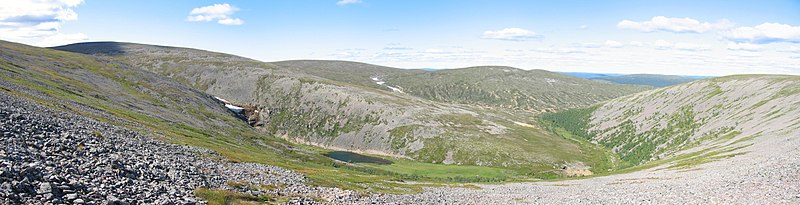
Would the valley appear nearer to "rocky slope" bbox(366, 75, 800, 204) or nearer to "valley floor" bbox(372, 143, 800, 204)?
"valley floor" bbox(372, 143, 800, 204)

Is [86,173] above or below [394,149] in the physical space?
above

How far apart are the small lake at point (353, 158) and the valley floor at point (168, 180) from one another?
75332 mm

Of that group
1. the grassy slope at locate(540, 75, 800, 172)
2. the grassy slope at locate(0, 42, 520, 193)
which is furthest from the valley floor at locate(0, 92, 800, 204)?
the grassy slope at locate(540, 75, 800, 172)

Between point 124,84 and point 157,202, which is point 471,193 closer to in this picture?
point 157,202

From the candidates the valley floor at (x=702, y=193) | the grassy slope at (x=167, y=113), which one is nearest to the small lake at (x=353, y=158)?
the grassy slope at (x=167, y=113)

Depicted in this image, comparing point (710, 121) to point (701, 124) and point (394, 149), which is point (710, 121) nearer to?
point (701, 124)

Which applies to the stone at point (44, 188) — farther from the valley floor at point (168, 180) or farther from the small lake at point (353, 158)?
the small lake at point (353, 158)

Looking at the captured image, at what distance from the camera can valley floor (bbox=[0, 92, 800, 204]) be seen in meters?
27.0

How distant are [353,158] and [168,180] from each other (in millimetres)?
113444

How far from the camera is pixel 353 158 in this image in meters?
149

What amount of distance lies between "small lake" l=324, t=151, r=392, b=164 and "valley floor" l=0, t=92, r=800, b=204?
75332 mm

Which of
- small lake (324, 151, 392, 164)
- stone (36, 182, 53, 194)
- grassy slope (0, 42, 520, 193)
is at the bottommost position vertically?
small lake (324, 151, 392, 164)

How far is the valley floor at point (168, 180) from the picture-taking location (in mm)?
26969

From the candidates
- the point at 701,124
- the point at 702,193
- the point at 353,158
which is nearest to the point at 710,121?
the point at 701,124
